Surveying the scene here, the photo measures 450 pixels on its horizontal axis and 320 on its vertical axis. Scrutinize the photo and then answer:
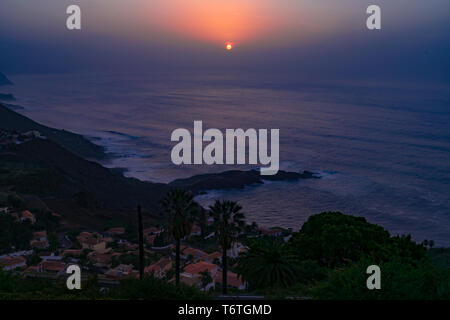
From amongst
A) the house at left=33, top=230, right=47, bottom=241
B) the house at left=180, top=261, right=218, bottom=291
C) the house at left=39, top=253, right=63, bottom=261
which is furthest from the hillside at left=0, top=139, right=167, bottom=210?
the house at left=180, top=261, right=218, bottom=291

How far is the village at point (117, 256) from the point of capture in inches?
1128

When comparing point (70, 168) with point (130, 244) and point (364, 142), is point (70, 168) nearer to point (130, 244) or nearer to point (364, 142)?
point (130, 244)

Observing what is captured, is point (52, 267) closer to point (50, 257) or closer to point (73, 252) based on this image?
point (50, 257)

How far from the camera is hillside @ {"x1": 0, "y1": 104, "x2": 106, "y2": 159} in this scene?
85.0 m

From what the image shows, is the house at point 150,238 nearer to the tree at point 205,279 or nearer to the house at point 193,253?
the house at point 193,253

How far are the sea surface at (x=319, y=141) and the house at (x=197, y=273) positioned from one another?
910 inches

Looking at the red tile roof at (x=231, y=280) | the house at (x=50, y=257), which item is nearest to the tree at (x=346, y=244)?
the red tile roof at (x=231, y=280)

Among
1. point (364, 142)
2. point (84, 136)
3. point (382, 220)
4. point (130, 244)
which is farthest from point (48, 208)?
point (364, 142)

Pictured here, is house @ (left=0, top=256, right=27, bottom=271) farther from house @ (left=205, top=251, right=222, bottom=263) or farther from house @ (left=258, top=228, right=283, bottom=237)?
house @ (left=258, top=228, right=283, bottom=237)

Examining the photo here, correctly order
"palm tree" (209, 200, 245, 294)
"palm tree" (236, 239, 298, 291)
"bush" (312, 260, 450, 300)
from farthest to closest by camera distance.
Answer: "palm tree" (209, 200, 245, 294)
"palm tree" (236, 239, 298, 291)
"bush" (312, 260, 450, 300)

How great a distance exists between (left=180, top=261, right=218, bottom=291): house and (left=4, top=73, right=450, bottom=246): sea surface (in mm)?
23126

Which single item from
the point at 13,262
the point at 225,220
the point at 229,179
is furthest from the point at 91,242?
the point at 229,179

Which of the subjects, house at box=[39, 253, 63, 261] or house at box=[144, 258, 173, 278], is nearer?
house at box=[144, 258, 173, 278]
